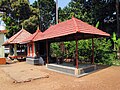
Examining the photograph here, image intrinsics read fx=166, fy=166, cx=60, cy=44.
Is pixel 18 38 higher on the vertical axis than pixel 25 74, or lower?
higher

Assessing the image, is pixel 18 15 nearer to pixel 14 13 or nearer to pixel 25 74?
pixel 14 13

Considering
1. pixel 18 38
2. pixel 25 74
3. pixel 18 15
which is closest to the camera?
pixel 25 74

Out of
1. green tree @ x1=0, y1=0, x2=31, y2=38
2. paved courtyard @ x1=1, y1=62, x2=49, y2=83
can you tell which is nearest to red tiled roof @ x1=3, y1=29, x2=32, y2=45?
green tree @ x1=0, y1=0, x2=31, y2=38

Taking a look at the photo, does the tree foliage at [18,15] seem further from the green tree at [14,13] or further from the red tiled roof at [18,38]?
the red tiled roof at [18,38]

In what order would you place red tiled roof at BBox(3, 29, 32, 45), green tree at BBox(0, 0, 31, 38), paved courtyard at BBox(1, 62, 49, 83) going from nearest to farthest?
paved courtyard at BBox(1, 62, 49, 83) < red tiled roof at BBox(3, 29, 32, 45) < green tree at BBox(0, 0, 31, 38)

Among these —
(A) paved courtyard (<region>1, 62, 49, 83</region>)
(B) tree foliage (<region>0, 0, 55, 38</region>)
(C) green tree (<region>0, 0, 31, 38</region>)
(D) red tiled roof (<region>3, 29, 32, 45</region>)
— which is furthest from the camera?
(C) green tree (<region>0, 0, 31, 38</region>)

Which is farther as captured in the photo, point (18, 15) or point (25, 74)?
point (18, 15)

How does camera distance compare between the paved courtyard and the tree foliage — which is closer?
the paved courtyard

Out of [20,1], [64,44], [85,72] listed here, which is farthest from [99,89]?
[20,1]

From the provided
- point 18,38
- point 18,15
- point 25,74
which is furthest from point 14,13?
point 25,74

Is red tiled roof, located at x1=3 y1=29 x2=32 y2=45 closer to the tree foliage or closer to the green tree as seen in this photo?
the tree foliage

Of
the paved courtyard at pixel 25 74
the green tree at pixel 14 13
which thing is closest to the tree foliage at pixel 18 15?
the green tree at pixel 14 13

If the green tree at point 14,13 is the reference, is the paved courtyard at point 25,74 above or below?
below

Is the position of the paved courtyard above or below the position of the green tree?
below
